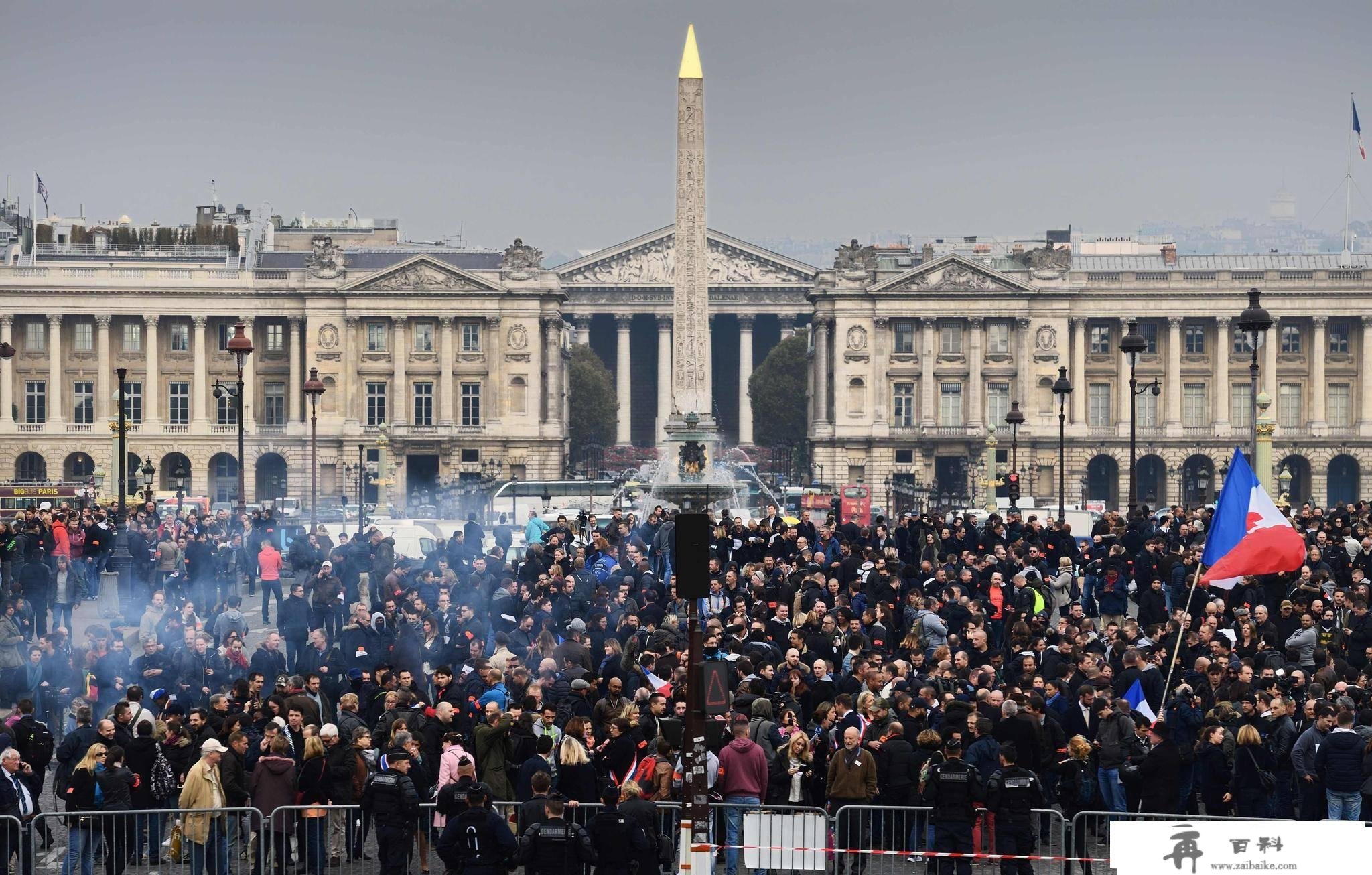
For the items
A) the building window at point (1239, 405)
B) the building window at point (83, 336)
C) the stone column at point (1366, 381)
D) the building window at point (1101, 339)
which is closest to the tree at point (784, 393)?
the building window at point (1101, 339)

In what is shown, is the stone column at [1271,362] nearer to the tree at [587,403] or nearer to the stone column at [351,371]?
the tree at [587,403]

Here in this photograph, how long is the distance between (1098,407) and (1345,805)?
8057 centimetres

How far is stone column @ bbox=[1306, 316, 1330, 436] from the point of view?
3735 inches

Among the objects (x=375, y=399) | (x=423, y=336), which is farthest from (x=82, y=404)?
(x=423, y=336)

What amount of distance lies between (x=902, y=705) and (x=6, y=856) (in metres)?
7.45

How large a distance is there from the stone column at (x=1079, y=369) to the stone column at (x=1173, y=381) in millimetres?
3751

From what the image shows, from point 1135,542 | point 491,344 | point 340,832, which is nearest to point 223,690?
point 340,832

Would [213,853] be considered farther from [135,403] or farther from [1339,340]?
[1339,340]

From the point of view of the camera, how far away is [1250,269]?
324ft

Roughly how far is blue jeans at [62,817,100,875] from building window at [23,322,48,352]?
277 ft

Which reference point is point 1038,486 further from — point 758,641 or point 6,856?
point 6,856

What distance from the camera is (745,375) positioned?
134 meters

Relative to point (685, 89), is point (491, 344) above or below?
below

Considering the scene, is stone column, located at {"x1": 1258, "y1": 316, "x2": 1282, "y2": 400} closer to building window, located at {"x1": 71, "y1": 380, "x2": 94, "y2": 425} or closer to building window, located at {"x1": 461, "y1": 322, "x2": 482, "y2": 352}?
building window, located at {"x1": 461, "y1": 322, "x2": 482, "y2": 352}
